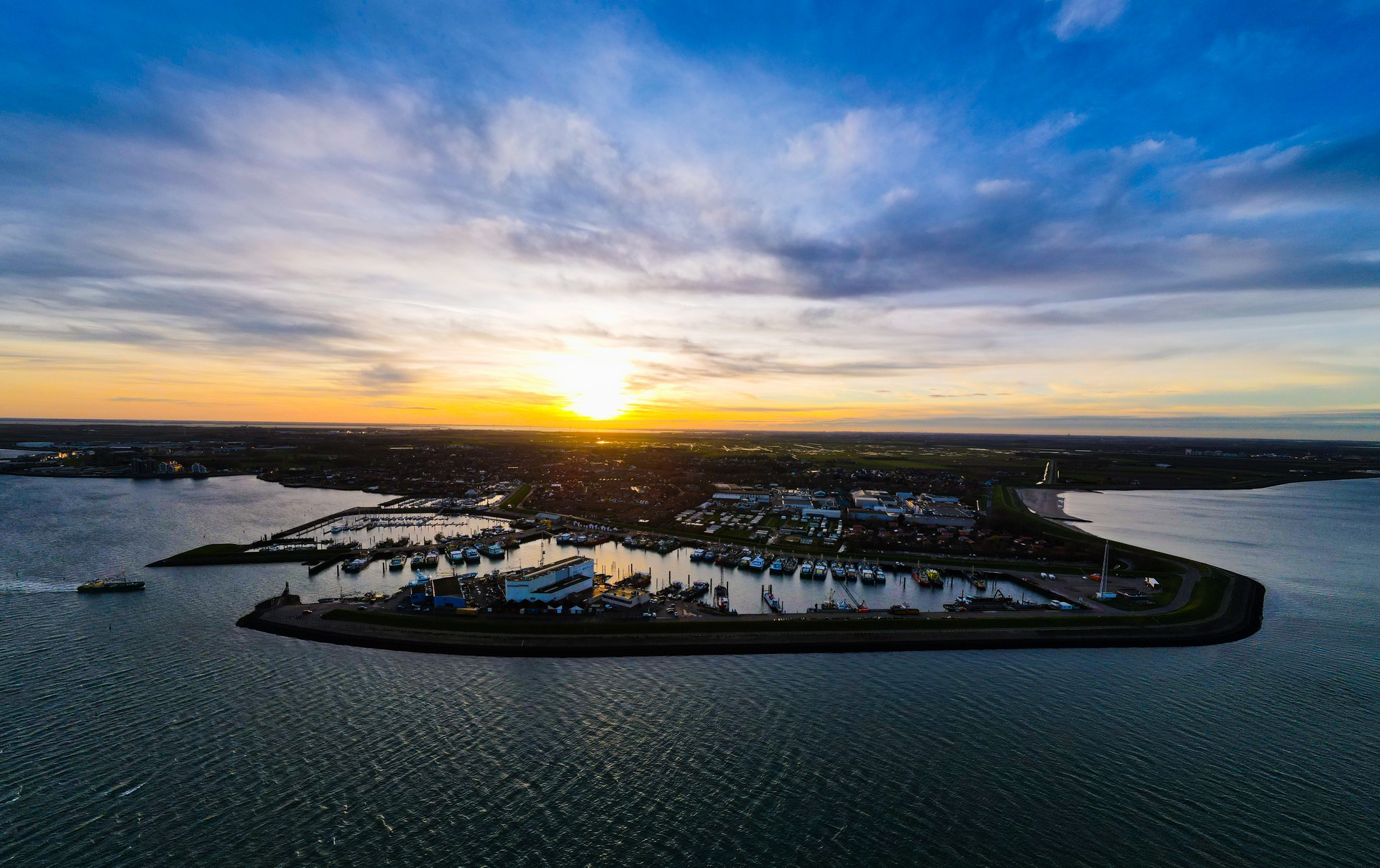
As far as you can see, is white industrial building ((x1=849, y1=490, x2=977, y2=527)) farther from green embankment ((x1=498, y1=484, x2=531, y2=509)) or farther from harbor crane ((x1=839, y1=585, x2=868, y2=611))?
green embankment ((x1=498, y1=484, x2=531, y2=509))

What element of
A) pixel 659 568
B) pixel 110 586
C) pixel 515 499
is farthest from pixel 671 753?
pixel 515 499

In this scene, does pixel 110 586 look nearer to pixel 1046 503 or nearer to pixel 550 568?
pixel 550 568

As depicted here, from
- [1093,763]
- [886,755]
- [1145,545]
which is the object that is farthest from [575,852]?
[1145,545]

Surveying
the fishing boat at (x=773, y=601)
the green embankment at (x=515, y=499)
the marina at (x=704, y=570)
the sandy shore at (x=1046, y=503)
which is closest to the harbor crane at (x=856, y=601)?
the marina at (x=704, y=570)

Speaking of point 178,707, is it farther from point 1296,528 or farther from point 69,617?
point 1296,528

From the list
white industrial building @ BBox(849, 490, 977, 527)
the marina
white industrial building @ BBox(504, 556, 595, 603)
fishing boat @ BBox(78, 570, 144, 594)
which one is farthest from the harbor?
white industrial building @ BBox(849, 490, 977, 527)

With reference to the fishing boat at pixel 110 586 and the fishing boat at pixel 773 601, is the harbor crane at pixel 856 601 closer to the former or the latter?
the fishing boat at pixel 773 601
